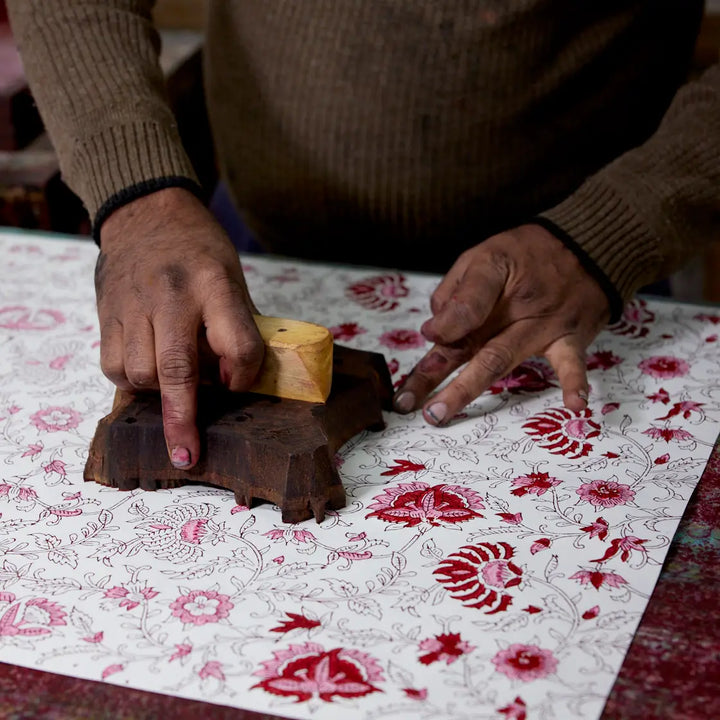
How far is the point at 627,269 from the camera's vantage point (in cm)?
114

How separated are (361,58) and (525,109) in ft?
0.74

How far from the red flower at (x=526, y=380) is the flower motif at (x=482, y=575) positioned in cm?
29

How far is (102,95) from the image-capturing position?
113 centimetres

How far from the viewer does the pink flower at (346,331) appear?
1172 mm

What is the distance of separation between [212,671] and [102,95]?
714 mm

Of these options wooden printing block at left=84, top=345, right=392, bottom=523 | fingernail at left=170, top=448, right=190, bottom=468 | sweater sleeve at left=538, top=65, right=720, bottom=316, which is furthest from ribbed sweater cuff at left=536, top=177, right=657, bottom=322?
fingernail at left=170, top=448, right=190, bottom=468

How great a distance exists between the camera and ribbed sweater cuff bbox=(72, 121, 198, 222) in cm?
108

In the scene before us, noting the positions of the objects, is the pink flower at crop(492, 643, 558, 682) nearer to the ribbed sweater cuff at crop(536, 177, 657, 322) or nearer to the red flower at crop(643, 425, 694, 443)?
the red flower at crop(643, 425, 694, 443)

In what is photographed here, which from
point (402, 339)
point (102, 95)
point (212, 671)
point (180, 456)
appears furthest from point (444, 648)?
point (102, 95)

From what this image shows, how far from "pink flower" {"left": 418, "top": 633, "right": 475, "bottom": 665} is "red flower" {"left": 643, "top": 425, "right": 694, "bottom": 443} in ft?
1.18

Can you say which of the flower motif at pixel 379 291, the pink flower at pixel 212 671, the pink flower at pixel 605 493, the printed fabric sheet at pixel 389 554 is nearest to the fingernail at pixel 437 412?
the printed fabric sheet at pixel 389 554

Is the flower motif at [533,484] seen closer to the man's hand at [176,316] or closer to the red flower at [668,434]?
the red flower at [668,434]

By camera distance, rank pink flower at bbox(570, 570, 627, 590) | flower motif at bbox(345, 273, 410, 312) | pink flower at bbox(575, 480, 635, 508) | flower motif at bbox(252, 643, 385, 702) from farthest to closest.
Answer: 1. flower motif at bbox(345, 273, 410, 312)
2. pink flower at bbox(575, 480, 635, 508)
3. pink flower at bbox(570, 570, 627, 590)
4. flower motif at bbox(252, 643, 385, 702)

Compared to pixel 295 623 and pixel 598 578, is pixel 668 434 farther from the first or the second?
pixel 295 623
